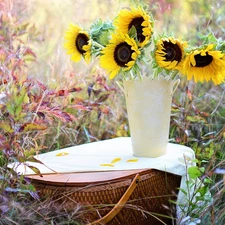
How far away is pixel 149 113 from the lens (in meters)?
1.24

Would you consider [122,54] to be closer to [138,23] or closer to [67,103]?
[138,23]

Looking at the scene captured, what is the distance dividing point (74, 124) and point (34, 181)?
0.66 meters

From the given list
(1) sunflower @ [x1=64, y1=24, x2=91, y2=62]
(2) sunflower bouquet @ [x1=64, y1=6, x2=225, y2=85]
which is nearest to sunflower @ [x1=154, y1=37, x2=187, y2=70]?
(2) sunflower bouquet @ [x1=64, y1=6, x2=225, y2=85]

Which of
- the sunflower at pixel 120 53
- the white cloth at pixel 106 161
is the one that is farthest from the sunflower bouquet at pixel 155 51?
the white cloth at pixel 106 161

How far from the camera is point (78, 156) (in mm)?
1280

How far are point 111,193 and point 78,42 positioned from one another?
1.43 ft

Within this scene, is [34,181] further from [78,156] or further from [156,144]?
[156,144]

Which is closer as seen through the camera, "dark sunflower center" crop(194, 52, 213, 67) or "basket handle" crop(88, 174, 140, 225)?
"basket handle" crop(88, 174, 140, 225)

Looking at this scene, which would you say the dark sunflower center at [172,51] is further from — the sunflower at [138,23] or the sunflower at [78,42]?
the sunflower at [78,42]

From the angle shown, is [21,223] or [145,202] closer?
[21,223]

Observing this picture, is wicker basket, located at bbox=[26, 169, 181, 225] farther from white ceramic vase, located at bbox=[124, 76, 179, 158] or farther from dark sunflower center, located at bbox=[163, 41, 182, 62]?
dark sunflower center, located at bbox=[163, 41, 182, 62]

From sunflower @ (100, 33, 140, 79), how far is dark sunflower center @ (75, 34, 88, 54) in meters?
0.09

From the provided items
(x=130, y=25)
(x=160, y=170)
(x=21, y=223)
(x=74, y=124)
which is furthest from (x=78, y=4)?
(x=21, y=223)

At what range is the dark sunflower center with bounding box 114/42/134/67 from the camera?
115 centimetres
